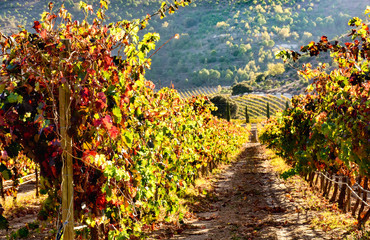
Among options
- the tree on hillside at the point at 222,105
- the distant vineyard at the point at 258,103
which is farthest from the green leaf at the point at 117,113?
the distant vineyard at the point at 258,103

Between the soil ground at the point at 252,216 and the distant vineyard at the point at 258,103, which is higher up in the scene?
the distant vineyard at the point at 258,103

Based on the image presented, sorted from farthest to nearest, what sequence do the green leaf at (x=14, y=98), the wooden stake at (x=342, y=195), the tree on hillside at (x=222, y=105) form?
the tree on hillside at (x=222, y=105)
the wooden stake at (x=342, y=195)
the green leaf at (x=14, y=98)

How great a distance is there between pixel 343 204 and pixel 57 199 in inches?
277

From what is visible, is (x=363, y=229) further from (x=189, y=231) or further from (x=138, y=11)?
(x=138, y=11)

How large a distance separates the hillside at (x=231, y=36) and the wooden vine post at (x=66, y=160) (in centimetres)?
13453

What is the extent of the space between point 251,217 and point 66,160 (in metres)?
6.06

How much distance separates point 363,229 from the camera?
5.96 m

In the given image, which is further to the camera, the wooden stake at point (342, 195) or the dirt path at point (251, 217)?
the wooden stake at point (342, 195)

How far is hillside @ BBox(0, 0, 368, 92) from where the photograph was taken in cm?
14738

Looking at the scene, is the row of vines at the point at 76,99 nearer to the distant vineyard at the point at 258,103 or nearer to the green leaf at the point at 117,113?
the green leaf at the point at 117,113

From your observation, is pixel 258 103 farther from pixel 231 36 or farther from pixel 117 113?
pixel 231 36

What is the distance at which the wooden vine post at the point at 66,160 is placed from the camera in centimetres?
264

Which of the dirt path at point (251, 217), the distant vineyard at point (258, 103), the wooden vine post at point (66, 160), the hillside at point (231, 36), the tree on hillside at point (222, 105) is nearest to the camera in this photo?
the wooden vine post at point (66, 160)

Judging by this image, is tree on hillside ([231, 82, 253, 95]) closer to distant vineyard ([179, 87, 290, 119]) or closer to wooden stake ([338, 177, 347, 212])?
distant vineyard ([179, 87, 290, 119])
